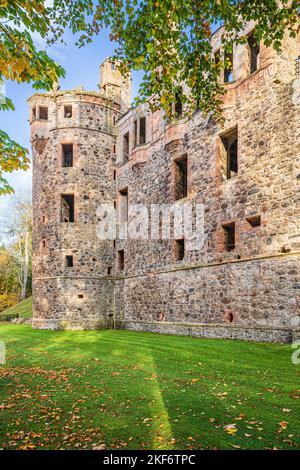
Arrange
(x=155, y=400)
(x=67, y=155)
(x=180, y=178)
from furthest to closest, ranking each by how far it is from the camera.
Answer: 1. (x=67, y=155)
2. (x=180, y=178)
3. (x=155, y=400)

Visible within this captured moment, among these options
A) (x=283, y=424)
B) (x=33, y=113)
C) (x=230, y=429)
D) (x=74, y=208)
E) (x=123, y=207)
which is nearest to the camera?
(x=230, y=429)

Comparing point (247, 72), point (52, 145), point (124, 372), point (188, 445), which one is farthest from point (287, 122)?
point (52, 145)

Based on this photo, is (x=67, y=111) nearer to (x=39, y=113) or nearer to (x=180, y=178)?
(x=39, y=113)

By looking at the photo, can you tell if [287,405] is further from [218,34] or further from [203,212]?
[218,34]

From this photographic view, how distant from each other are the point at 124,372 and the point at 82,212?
1460 centimetres

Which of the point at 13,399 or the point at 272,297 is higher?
the point at 272,297

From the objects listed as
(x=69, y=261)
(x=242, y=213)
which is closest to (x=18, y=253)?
(x=69, y=261)

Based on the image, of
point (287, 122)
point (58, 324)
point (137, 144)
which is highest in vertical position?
point (137, 144)

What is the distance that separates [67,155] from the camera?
2388 centimetres

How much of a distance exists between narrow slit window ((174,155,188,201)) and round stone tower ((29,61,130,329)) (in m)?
6.22

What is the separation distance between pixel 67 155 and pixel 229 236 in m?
13.7
